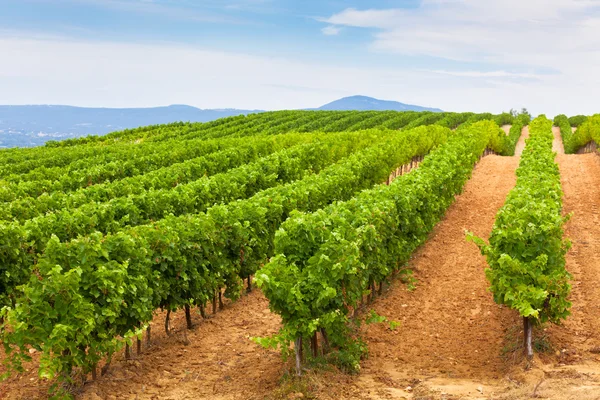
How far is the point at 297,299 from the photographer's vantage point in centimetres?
992

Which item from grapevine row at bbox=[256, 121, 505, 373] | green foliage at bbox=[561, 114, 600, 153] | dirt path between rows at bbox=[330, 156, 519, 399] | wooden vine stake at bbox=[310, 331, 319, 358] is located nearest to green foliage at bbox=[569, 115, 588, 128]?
green foliage at bbox=[561, 114, 600, 153]

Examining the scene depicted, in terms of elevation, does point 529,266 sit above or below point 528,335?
above

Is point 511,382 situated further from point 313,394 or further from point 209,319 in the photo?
point 209,319

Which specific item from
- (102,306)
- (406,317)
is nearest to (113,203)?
(102,306)

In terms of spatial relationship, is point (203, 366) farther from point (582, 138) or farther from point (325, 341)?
point (582, 138)

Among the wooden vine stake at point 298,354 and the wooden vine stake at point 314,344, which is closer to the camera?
the wooden vine stake at point 298,354

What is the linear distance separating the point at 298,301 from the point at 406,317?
17.4 ft

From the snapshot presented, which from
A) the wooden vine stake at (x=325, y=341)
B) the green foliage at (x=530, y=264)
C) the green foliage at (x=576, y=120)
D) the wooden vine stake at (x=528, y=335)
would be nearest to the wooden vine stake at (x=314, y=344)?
the wooden vine stake at (x=325, y=341)

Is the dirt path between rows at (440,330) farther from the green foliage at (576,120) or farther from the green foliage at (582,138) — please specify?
the green foliage at (576,120)

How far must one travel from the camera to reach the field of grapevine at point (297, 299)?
9.98 metres

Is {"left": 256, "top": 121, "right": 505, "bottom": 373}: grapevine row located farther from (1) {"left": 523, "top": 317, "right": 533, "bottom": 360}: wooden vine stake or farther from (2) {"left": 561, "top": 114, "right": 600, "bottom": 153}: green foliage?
(2) {"left": 561, "top": 114, "right": 600, "bottom": 153}: green foliage

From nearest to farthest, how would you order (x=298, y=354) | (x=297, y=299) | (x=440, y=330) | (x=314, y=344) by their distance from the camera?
(x=297, y=299), (x=298, y=354), (x=314, y=344), (x=440, y=330)

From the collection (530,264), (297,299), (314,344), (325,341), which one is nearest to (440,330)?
(530,264)

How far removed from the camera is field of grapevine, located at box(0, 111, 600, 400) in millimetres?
9984
